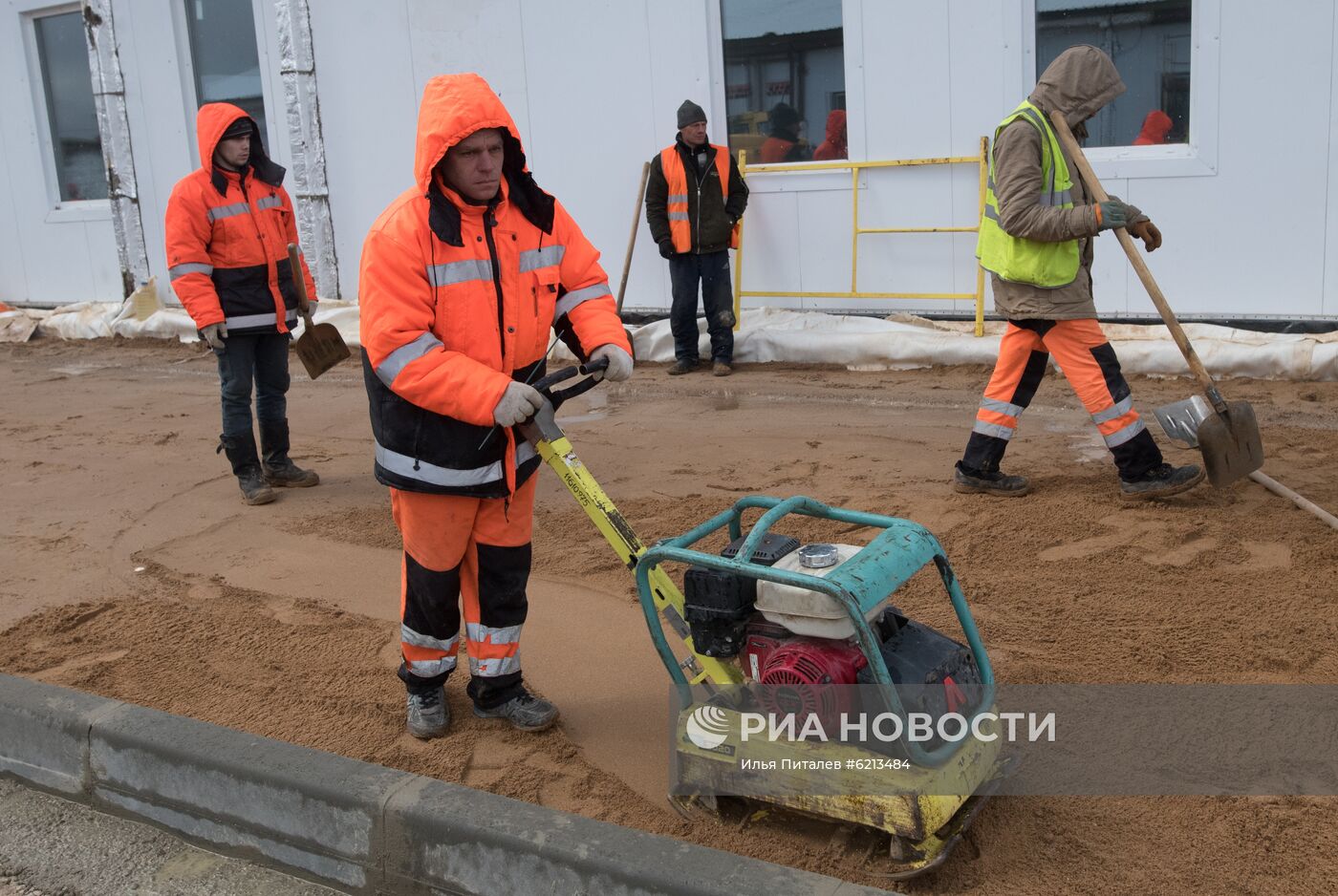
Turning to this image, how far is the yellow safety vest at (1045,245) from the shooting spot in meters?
5.37

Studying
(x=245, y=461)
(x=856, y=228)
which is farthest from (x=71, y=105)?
(x=856, y=228)

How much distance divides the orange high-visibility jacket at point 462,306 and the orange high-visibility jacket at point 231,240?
303cm

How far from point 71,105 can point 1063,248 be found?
12333mm

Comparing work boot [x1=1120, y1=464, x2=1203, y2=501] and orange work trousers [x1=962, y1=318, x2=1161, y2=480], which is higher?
orange work trousers [x1=962, y1=318, x2=1161, y2=480]

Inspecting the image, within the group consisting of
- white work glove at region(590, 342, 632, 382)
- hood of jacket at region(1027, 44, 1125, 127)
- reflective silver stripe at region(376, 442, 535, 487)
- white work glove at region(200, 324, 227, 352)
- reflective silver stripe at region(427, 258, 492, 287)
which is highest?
hood of jacket at region(1027, 44, 1125, 127)

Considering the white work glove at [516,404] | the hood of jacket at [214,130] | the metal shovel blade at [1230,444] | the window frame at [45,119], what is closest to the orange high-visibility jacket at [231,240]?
the hood of jacket at [214,130]

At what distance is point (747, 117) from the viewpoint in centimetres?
976

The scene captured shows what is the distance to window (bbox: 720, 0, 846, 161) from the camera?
9.21m

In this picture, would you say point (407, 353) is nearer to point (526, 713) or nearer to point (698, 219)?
point (526, 713)

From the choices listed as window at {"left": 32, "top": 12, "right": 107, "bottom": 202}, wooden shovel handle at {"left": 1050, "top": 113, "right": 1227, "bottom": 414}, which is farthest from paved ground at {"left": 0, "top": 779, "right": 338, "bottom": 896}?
window at {"left": 32, "top": 12, "right": 107, "bottom": 202}

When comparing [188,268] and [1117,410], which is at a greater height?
[188,268]

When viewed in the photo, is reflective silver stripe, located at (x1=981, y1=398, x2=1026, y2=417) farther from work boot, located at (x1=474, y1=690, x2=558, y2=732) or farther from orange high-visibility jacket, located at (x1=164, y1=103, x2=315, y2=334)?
orange high-visibility jacket, located at (x1=164, y1=103, x2=315, y2=334)

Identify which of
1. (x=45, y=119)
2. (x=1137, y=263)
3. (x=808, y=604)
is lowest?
(x=808, y=604)

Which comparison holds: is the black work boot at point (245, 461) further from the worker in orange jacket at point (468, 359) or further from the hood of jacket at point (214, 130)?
the worker in orange jacket at point (468, 359)
